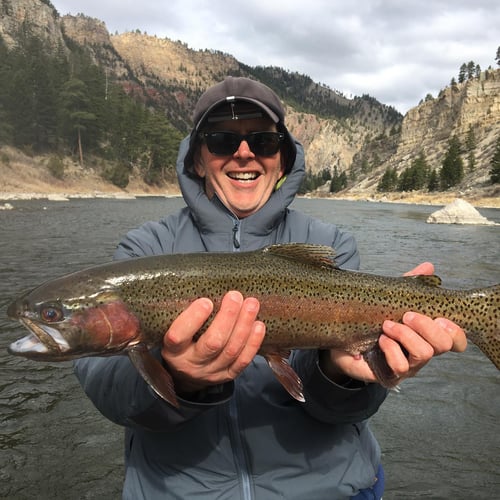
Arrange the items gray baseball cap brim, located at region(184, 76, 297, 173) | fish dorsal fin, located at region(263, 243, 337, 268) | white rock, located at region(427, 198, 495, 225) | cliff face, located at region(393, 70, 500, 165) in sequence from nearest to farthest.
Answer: fish dorsal fin, located at region(263, 243, 337, 268), gray baseball cap brim, located at region(184, 76, 297, 173), white rock, located at region(427, 198, 495, 225), cliff face, located at region(393, 70, 500, 165)

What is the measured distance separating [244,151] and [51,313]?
1.63m

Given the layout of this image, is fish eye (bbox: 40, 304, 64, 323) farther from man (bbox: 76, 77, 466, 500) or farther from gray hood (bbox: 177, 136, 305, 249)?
gray hood (bbox: 177, 136, 305, 249)

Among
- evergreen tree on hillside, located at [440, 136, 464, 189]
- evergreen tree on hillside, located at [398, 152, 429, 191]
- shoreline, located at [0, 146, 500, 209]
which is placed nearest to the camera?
shoreline, located at [0, 146, 500, 209]

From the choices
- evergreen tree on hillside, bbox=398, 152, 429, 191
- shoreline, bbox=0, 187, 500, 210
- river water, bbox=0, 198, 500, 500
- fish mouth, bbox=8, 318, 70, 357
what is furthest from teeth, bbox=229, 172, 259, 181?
evergreen tree on hillside, bbox=398, 152, 429, 191

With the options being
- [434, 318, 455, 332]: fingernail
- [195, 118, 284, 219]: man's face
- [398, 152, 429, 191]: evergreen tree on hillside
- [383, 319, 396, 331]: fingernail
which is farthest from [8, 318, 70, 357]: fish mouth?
[398, 152, 429, 191]: evergreen tree on hillside

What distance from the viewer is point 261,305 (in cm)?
270

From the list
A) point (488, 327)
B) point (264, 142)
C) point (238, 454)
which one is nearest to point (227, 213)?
point (264, 142)

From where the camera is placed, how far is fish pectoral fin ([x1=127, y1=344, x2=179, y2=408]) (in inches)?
88.5

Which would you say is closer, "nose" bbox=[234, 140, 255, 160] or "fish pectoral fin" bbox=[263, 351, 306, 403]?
"fish pectoral fin" bbox=[263, 351, 306, 403]

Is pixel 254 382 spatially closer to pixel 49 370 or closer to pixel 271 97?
pixel 271 97

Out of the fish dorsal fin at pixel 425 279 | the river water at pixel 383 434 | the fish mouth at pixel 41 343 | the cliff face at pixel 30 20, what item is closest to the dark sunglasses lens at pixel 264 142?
the fish dorsal fin at pixel 425 279

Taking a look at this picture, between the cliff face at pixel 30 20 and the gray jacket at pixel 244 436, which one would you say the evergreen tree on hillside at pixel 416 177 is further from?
the gray jacket at pixel 244 436

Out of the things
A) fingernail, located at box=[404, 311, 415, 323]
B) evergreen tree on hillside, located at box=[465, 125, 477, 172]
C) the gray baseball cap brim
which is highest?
evergreen tree on hillside, located at box=[465, 125, 477, 172]

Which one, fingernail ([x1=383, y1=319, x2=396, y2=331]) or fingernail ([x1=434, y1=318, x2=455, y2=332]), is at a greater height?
fingernail ([x1=434, y1=318, x2=455, y2=332])
